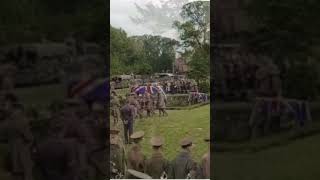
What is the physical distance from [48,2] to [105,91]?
82 centimetres

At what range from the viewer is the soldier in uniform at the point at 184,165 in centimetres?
467

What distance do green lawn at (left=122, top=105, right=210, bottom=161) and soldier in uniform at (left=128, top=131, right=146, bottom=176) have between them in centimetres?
5

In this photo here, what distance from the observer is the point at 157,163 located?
4746 mm

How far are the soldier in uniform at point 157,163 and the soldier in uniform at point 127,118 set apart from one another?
31cm

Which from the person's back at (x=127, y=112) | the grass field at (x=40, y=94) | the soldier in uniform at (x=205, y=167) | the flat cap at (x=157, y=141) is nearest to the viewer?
the grass field at (x=40, y=94)

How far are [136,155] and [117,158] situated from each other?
7.6 inches

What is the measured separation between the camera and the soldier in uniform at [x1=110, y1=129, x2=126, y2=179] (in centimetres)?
480

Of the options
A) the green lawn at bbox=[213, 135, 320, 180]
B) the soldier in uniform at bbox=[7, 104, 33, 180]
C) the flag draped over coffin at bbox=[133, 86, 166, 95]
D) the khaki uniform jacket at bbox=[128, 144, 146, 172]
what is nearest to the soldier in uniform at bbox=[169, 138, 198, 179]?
the khaki uniform jacket at bbox=[128, 144, 146, 172]

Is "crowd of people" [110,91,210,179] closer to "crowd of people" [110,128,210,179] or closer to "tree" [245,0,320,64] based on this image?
"crowd of people" [110,128,210,179]

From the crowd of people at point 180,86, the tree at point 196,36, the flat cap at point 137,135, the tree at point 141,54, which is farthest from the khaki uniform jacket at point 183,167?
the tree at point 141,54

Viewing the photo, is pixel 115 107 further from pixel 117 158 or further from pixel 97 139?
pixel 97 139

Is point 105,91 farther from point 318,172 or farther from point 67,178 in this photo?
point 318,172

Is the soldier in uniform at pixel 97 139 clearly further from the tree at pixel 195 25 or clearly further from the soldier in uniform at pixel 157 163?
the tree at pixel 195 25

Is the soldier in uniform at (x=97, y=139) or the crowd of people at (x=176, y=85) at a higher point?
the crowd of people at (x=176, y=85)
